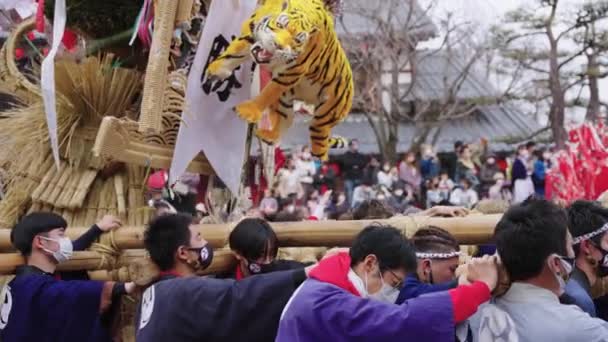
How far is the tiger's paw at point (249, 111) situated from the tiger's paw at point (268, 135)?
0.17 metres

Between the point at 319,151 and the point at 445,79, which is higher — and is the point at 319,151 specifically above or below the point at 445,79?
below

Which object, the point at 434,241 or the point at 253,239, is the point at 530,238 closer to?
the point at 434,241

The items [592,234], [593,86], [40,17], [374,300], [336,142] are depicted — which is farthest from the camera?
[593,86]

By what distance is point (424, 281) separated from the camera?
293 centimetres

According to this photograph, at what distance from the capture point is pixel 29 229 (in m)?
3.62

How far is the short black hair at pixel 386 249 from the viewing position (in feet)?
8.44

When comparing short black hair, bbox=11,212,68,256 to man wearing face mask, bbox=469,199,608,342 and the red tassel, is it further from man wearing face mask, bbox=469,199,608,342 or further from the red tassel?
man wearing face mask, bbox=469,199,608,342

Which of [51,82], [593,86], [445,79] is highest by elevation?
[445,79]

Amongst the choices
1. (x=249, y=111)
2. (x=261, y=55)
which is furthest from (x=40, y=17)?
(x=261, y=55)

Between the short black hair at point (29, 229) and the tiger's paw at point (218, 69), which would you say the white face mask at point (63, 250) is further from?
the tiger's paw at point (218, 69)

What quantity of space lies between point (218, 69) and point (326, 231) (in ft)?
3.16

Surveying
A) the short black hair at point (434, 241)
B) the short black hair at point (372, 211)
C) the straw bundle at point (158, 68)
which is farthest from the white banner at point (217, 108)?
the short black hair at point (434, 241)

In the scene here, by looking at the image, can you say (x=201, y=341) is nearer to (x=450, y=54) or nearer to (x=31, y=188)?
(x=31, y=188)

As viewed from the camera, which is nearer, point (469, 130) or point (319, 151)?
point (319, 151)
